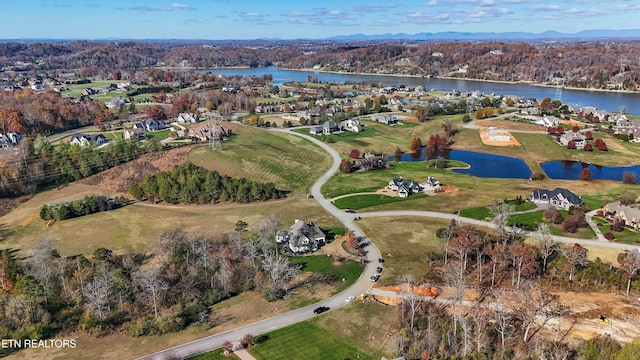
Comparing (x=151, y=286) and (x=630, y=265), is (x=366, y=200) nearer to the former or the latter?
(x=630, y=265)

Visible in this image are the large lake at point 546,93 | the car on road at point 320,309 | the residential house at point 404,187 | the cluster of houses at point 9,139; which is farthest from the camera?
the large lake at point 546,93

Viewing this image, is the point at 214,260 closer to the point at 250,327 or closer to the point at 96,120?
the point at 250,327

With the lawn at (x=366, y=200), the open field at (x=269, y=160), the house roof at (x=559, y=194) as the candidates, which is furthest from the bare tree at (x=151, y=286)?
the house roof at (x=559, y=194)

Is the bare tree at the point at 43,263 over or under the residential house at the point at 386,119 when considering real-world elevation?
under

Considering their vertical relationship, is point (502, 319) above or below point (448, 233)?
above

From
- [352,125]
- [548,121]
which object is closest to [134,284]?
[352,125]

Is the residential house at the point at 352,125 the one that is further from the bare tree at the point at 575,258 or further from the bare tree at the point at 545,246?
the bare tree at the point at 575,258

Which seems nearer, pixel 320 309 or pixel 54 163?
pixel 320 309
